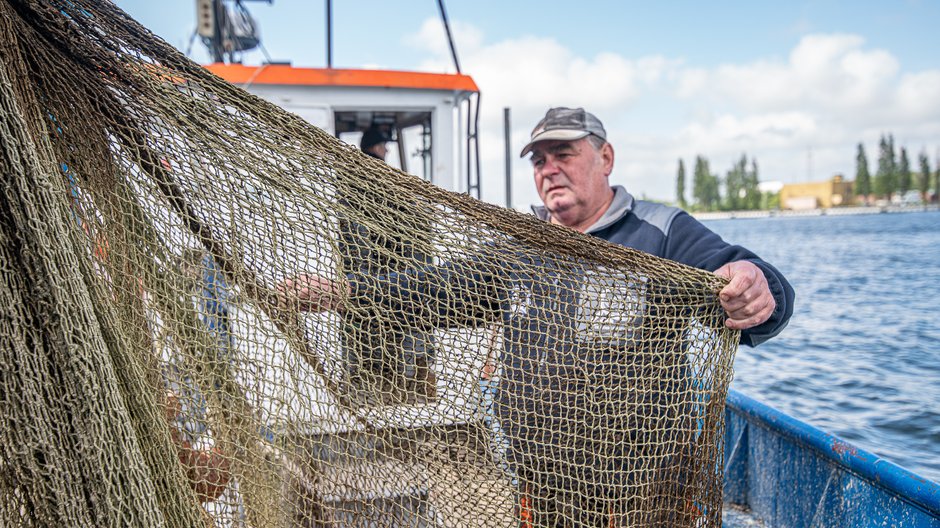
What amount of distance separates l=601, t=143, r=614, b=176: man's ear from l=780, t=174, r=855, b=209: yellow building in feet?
424

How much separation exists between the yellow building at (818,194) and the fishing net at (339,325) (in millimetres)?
130205

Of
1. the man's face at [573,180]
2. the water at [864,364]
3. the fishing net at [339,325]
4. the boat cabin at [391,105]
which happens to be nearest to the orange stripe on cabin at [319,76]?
the boat cabin at [391,105]

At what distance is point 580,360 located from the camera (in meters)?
2.03

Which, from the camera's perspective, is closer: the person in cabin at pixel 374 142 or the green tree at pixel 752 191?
the person in cabin at pixel 374 142

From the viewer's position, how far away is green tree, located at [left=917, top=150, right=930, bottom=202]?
104 m

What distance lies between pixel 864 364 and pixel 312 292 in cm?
1488

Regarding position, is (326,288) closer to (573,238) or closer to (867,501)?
(573,238)

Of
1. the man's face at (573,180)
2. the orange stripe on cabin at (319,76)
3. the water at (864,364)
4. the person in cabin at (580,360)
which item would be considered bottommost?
the water at (864,364)

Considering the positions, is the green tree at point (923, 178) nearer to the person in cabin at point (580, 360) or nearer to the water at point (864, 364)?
the water at point (864, 364)

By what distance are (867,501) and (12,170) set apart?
351 cm

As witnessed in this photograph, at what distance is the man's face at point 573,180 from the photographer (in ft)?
9.67

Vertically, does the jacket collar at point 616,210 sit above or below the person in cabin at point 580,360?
above

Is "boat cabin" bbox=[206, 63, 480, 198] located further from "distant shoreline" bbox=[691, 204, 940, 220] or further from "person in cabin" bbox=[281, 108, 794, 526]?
"distant shoreline" bbox=[691, 204, 940, 220]

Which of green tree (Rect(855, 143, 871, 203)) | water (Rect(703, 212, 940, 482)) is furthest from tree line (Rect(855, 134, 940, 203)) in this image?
water (Rect(703, 212, 940, 482))
